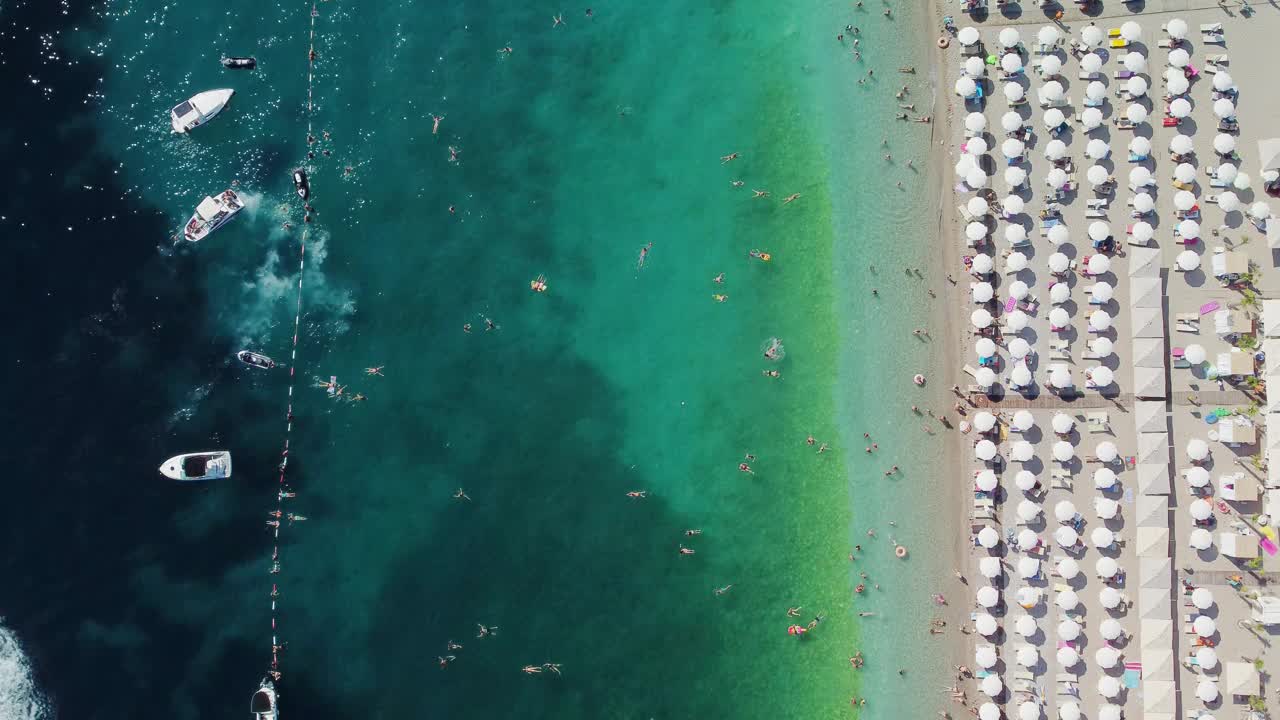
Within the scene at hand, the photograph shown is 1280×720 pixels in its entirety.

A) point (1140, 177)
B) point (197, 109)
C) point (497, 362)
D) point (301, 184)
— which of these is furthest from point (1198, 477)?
point (197, 109)

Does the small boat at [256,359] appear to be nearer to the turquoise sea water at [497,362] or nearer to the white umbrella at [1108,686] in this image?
the turquoise sea water at [497,362]

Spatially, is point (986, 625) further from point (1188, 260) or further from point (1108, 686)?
point (1188, 260)

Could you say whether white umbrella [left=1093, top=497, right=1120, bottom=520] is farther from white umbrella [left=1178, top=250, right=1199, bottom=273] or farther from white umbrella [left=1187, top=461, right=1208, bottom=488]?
white umbrella [left=1178, top=250, right=1199, bottom=273]

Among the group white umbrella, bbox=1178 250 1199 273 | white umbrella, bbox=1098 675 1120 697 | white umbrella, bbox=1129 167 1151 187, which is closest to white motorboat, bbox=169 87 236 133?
white umbrella, bbox=1129 167 1151 187

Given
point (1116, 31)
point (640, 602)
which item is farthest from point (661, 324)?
point (1116, 31)

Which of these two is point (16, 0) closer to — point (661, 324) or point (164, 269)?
point (164, 269)
